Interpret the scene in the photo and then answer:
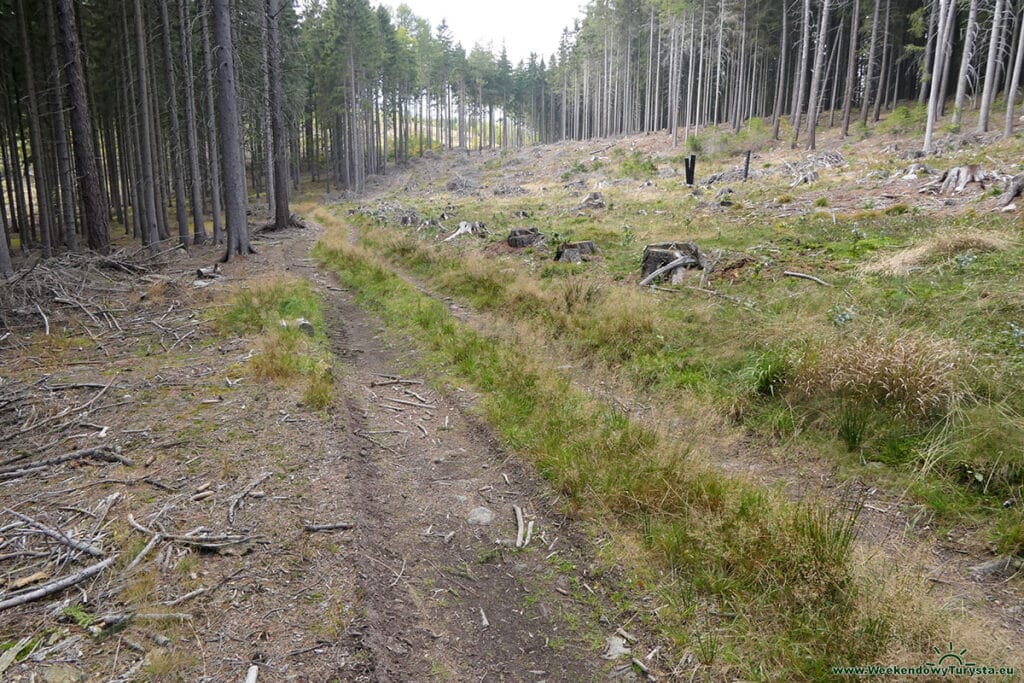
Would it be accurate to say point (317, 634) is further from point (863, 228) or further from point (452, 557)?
point (863, 228)

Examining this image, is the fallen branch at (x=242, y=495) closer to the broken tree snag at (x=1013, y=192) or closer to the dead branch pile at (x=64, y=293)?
the dead branch pile at (x=64, y=293)

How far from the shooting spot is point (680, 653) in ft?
10.7

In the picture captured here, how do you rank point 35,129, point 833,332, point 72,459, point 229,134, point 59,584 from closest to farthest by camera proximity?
point 59,584 < point 72,459 < point 833,332 < point 229,134 < point 35,129

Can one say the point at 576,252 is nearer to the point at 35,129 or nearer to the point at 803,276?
the point at 803,276

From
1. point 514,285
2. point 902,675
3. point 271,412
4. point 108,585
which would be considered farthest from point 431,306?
point 902,675

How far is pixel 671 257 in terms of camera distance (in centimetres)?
1166

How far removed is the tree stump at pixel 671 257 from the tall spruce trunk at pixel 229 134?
1219cm

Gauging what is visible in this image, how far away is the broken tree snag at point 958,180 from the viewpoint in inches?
582

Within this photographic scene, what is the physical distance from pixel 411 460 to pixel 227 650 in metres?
2.73

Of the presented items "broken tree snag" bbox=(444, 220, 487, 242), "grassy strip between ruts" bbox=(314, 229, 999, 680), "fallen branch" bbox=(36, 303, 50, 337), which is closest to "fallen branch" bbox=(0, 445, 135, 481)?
"grassy strip between ruts" bbox=(314, 229, 999, 680)

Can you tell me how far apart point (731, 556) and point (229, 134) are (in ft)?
56.3

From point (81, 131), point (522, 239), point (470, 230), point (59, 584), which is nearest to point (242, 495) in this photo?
point (59, 584)

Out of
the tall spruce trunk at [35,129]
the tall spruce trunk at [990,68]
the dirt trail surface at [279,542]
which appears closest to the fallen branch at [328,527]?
the dirt trail surface at [279,542]

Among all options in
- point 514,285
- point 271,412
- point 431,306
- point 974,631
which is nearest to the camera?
point 974,631
